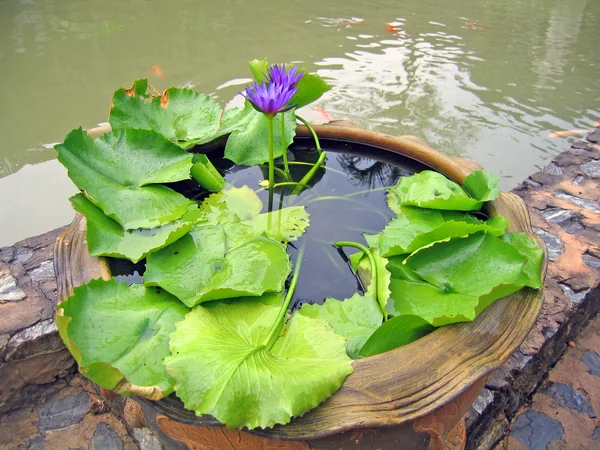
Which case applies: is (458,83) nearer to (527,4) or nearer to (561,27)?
(561,27)

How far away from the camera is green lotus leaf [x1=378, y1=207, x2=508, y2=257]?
0.81m

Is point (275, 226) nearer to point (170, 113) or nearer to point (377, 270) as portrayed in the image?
point (377, 270)

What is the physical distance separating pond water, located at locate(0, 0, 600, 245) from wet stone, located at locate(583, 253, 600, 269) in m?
0.88

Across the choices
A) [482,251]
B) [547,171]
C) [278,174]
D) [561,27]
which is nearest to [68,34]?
[278,174]

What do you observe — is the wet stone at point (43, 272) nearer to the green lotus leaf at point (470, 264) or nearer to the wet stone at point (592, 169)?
the green lotus leaf at point (470, 264)

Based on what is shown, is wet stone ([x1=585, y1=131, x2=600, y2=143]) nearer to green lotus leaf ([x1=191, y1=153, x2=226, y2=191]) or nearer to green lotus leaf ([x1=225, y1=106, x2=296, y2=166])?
green lotus leaf ([x1=225, y1=106, x2=296, y2=166])

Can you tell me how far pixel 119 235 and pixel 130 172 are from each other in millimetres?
179

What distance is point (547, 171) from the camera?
2.02 m

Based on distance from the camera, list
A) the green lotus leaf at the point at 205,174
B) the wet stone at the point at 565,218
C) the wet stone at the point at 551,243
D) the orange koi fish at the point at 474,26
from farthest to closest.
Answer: the orange koi fish at the point at 474,26 → the wet stone at the point at 565,218 → the wet stone at the point at 551,243 → the green lotus leaf at the point at 205,174

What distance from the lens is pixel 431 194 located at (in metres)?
1.01

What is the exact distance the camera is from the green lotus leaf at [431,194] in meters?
0.93

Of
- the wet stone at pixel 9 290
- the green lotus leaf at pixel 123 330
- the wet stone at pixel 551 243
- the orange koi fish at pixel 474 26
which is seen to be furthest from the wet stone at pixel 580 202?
the orange koi fish at pixel 474 26

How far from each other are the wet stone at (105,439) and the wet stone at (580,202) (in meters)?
1.82

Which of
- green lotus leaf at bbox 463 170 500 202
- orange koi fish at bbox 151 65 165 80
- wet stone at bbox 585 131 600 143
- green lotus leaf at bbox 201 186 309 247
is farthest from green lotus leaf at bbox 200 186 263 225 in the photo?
orange koi fish at bbox 151 65 165 80
